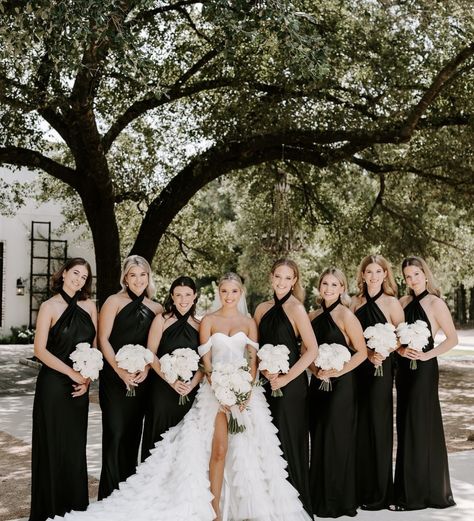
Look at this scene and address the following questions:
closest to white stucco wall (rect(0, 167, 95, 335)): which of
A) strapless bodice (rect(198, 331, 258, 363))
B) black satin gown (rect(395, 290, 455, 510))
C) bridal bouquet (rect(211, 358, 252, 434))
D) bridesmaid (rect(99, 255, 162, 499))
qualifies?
bridesmaid (rect(99, 255, 162, 499))

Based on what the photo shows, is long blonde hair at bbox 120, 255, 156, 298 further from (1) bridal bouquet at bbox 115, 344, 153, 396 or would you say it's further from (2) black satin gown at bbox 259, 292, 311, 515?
(2) black satin gown at bbox 259, 292, 311, 515

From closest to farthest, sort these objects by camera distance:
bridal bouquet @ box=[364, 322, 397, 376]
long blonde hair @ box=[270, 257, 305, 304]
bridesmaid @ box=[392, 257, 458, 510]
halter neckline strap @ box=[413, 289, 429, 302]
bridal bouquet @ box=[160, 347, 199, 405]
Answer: bridal bouquet @ box=[160, 347, 199, 405], long blonde hair @ box=[270, 257, 305, 304], bridal bouquet @ box=[364, 322, 397, 376], bridesmaid @ box=[392, 257, 458, 510], halter neckline strap @ box=[413, 289, 429, 302]

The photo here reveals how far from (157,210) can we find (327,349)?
10.4 m

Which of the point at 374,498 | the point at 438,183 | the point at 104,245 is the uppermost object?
the point at 438,183

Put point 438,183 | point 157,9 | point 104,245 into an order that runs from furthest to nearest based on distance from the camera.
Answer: point 438,183, point 104,245, point 157,9

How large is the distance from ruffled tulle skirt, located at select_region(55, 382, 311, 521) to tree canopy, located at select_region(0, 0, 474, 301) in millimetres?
5350

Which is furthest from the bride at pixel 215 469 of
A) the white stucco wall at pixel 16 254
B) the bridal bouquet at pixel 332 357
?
the white stucco wall at pixel 16 254

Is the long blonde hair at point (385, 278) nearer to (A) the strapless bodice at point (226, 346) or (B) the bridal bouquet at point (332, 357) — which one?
(B) the bridal bouquet at point (332, 357)

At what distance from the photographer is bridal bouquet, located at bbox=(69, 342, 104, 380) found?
18.1ft

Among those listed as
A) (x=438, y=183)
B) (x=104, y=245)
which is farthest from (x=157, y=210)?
(x=438, y=183)

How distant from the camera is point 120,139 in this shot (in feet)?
61.1

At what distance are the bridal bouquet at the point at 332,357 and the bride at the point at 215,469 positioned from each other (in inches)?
22.7

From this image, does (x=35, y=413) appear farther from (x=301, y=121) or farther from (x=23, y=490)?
(x=301, y=121)

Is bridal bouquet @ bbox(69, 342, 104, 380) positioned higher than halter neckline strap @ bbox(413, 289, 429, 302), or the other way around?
halter neckline strap @ bbox(413, 289, 429, 302)
